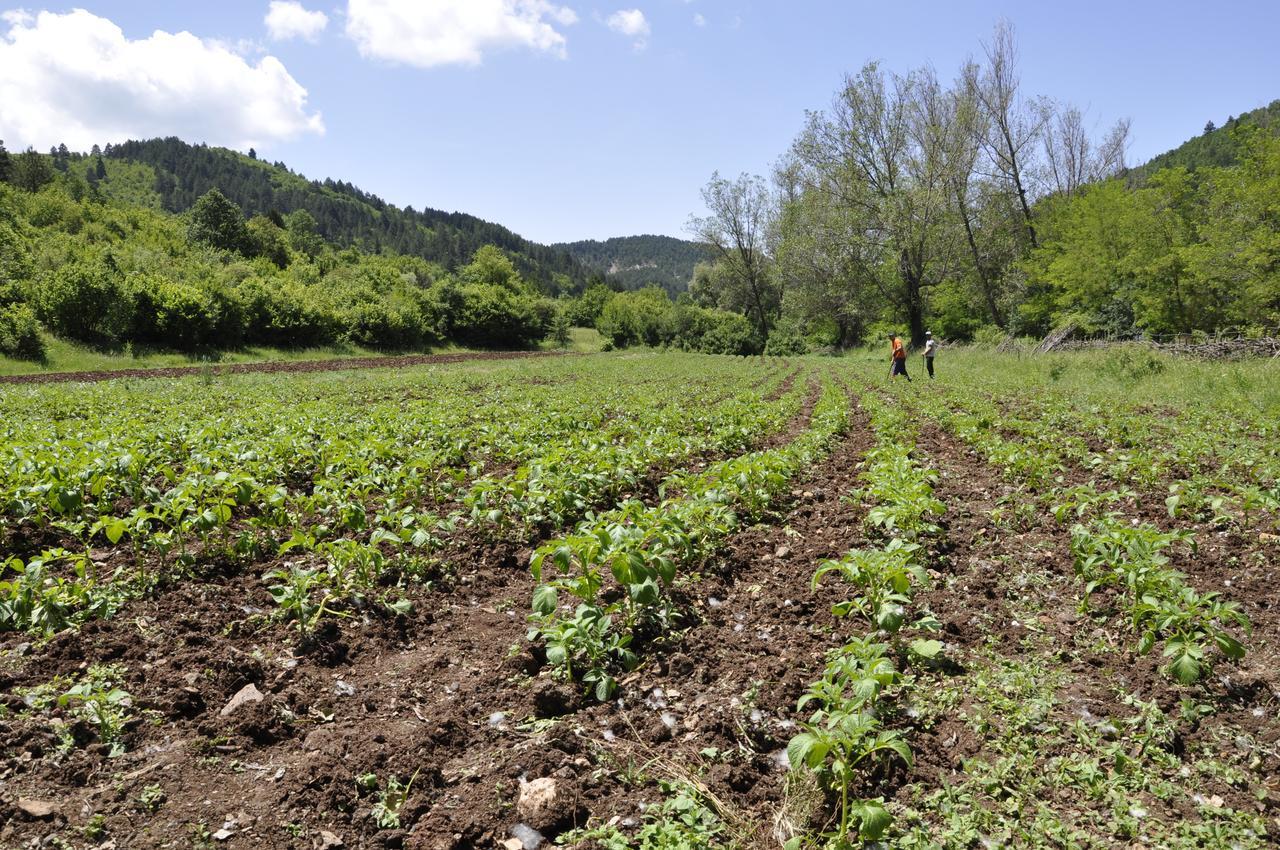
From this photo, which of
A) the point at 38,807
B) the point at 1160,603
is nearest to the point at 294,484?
the point at 38,807

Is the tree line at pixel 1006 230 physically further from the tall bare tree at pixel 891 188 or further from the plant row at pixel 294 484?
the plant row at pixel 294 484

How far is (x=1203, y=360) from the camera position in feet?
68.7

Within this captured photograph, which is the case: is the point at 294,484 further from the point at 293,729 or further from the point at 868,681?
the point at 868,681

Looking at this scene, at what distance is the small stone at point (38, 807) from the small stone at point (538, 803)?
1.89 m

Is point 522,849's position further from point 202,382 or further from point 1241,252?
point 1241,252

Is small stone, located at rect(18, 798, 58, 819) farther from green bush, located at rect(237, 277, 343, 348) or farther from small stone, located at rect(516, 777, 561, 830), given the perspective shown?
green bush, located at rect(237, 277, 343, 348)

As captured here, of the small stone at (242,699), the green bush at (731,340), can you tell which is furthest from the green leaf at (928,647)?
the green bush at (731,340)

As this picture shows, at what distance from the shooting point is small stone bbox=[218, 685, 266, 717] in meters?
3.30

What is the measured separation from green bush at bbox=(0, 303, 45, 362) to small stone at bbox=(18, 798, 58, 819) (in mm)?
37404

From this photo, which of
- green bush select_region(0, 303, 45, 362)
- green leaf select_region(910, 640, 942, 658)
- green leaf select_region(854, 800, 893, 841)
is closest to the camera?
green leaf select_region(854, 800, 893, 841)

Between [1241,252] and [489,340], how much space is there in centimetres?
5713

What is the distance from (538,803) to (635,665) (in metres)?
1.17

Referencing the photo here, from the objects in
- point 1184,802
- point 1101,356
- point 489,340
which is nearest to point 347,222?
point 489,340

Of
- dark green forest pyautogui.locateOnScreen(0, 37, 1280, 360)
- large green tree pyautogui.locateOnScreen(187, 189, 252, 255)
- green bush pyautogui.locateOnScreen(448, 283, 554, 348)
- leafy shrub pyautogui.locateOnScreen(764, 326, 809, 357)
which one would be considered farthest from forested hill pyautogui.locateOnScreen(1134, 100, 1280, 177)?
large green tree pyautogui.locateOnScreen(187, 189, 252, 255)
